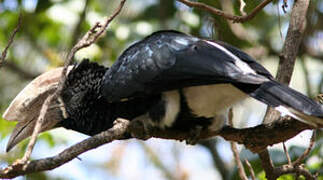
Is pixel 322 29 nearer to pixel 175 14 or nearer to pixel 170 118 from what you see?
pixel 175 14

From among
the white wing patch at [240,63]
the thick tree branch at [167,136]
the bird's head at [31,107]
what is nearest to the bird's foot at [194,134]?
the thick tree branch at [167,136]

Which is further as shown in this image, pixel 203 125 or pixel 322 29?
pixel 322 29

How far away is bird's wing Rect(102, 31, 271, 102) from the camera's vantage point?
2.96 metres

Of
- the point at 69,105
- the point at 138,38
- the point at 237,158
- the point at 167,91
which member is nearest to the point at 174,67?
the point at 167,91

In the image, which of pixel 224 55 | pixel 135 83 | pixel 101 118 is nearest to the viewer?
pixel 224 55

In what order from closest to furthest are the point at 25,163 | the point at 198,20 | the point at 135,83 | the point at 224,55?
Result: the point at 25,163
the point at 224,55
the point at 135,83
the point at 198,20

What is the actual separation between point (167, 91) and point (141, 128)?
0.26 m

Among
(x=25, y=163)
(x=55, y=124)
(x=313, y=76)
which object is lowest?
(x=313, y=76)

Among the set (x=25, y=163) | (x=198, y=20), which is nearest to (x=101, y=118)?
→ (x=25, y=163)

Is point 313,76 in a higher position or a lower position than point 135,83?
lower

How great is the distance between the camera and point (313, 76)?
5.74m

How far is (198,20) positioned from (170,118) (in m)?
2.48

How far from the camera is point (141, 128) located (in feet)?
10.7

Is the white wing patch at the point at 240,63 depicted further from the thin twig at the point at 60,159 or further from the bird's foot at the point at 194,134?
the thin twig at the point at 60,159
